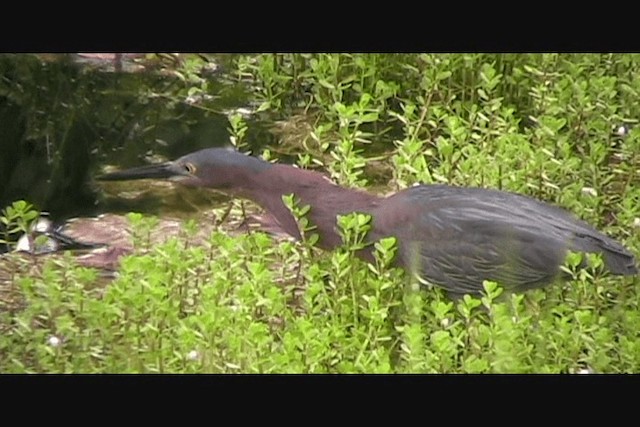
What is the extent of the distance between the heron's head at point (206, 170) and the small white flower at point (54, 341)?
33 centimetres

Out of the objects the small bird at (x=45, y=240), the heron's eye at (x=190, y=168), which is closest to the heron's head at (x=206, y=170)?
the heron's eye at (x=190, y=168)

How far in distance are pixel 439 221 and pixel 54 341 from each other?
2.63 ft

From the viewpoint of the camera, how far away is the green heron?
2.82m

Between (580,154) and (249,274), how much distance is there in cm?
71

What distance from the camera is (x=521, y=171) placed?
2877mm

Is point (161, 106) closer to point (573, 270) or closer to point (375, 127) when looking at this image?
point (375, 127)

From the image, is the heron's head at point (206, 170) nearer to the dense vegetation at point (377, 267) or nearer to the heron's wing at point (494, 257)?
the dense vegetation at point (377, 267)

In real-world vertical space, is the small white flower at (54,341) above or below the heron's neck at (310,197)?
below

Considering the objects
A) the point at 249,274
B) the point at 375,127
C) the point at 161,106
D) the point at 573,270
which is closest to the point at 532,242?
the point at 573,270

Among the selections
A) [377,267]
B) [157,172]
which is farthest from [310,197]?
[157,172]

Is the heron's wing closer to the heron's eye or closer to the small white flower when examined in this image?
the heron's eye

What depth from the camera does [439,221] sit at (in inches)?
112

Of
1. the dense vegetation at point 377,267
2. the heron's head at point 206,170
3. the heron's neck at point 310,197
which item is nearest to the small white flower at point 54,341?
the dense vegetation at point 377,267

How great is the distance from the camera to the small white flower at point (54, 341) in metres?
2.87
